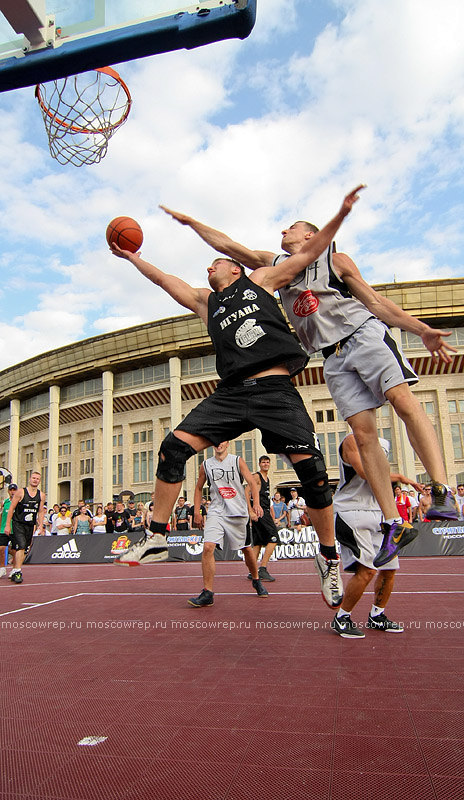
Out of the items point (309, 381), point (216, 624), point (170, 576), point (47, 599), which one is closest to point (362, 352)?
point (216, 624)

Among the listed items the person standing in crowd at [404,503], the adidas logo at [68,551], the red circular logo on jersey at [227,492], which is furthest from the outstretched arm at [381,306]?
the adidas logo at [68,551]

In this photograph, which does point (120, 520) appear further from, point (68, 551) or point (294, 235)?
point (294, 235)

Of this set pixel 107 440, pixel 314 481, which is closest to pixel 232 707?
pixel 314 481

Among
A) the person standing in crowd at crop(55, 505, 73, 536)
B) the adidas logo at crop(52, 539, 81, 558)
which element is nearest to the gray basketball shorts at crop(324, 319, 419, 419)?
the adidas logo at crop(52, 539, 81, 558)

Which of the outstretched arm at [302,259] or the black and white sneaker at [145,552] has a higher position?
the outstretched arm at [302,259]

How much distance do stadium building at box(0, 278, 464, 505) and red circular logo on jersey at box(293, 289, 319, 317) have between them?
31.6m

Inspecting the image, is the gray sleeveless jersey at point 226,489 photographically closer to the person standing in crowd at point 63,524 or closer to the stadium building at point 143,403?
the person standing in crowd at point 63,524

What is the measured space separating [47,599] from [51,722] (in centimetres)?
486

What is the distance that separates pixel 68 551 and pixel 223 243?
13657 millimetres

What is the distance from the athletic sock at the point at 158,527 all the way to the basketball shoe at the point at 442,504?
5.44ft

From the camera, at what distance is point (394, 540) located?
3.48m

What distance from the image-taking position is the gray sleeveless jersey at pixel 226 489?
23.4 ft

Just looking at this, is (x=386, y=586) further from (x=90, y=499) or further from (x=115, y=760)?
(x=90, y=499)

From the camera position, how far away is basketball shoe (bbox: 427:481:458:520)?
125 inches
